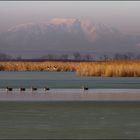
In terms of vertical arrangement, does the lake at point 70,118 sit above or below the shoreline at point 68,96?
below

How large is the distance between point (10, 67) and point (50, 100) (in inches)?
1834

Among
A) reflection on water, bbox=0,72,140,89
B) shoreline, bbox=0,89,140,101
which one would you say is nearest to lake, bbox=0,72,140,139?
shoreline, bbox=0,89,140,101

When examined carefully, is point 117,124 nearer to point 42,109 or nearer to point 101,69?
point 42,109

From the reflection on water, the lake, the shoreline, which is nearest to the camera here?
the lake

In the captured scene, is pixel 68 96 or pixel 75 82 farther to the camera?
pixel 75 82

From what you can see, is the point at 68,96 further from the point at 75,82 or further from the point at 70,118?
the point at 75,82

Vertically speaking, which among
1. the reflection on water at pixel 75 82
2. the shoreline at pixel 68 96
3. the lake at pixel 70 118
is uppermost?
the reflection on water at pixel 75 82

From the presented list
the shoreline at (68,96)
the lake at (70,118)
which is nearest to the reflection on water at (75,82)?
the shoreline at (68,96)

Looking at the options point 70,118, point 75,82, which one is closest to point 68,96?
point 70,118

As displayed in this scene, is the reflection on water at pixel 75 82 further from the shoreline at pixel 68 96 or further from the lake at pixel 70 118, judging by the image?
the lake at pixel 70 118

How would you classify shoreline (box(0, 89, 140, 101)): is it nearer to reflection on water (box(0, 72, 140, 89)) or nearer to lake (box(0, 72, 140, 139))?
lake (box(0, 72, 140, 139))

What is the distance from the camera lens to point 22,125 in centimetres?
1073

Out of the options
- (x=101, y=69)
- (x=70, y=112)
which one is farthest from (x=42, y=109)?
(x=101, y=69)

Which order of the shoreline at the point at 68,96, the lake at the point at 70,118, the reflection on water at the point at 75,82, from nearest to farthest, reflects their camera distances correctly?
1. the lake at the point at 70,118
2. the shoreline at the point at 68,96
3. the reflection on water at the point at 75,82
